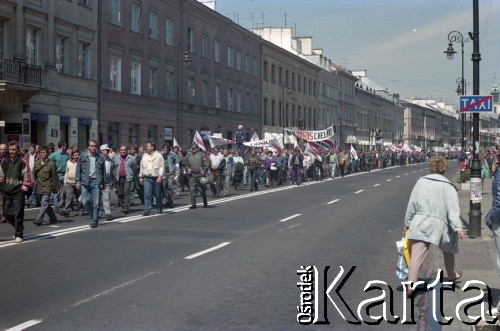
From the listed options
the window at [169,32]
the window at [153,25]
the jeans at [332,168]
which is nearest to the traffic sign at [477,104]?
the jeans at [332,168]

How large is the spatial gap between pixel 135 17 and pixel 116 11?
232cm

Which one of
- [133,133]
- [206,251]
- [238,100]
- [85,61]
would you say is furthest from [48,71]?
[238,100]

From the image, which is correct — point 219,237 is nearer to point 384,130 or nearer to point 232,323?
point 232,323

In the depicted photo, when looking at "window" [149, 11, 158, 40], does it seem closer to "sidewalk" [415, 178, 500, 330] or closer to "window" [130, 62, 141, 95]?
"window" [130, 62, 141, 95]

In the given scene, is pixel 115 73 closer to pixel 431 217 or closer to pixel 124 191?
pixel 124 191

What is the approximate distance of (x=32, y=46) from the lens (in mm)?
29484

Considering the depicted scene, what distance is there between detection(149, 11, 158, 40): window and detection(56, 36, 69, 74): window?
30.9 feet

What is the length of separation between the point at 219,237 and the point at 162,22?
31547mm

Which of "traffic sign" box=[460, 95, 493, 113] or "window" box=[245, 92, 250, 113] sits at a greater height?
"window" box=[245, 92, 250, 113]

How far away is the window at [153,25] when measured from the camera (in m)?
41.1

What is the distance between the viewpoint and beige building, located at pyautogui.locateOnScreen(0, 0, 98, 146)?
27625 millimetres

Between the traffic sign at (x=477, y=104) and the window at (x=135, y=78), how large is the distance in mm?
27085

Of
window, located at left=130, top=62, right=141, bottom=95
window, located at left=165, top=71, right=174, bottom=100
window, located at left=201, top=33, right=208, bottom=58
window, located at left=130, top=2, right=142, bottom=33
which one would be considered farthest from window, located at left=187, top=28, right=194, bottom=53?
window, located at left=130, top=62, right=141, bottom=95

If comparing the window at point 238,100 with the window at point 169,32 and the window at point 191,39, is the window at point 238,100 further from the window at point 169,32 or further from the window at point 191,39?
the window at point 169,32
